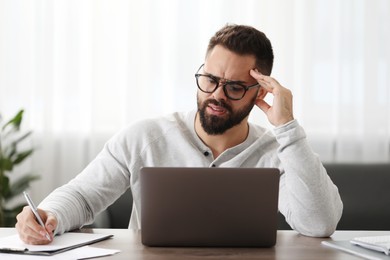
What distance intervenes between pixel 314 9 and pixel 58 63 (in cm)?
146

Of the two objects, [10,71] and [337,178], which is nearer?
[337,178]

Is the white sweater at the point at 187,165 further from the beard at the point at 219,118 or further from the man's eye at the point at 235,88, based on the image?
the man's eye at the point at 235,88

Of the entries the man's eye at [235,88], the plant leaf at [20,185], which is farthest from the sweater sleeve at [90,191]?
the plant leaf at [20,185]

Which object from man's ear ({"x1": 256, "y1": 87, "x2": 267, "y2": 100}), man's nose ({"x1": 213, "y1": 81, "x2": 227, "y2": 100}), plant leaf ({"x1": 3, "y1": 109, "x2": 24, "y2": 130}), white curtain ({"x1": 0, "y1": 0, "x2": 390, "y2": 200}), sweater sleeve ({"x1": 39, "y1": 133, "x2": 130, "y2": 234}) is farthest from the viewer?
white curtain ({"x1": 0, "y1": 0, "x2": 390, "y2": 200})

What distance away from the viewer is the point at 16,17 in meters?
3.73

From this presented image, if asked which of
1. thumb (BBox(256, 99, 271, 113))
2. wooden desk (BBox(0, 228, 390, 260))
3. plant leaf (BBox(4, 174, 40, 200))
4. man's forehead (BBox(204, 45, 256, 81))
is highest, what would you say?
man's forehead (BBox(204, 45, 256, 81))

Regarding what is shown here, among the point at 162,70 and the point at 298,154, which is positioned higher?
the point at 162,70

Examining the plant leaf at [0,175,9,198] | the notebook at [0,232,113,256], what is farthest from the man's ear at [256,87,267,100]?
the plant leaf at [0,175,9,198]

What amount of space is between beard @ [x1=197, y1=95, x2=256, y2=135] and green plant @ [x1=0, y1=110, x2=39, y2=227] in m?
1.68

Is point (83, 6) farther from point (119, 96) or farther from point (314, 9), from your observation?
point (314, 9)

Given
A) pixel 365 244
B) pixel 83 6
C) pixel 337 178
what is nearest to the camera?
pixel 365 244

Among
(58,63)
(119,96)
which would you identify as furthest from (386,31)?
(58,63)

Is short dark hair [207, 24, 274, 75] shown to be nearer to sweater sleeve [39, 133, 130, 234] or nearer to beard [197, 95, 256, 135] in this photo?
beard [197, 95, 256, 135]

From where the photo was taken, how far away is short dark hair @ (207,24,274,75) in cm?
215
